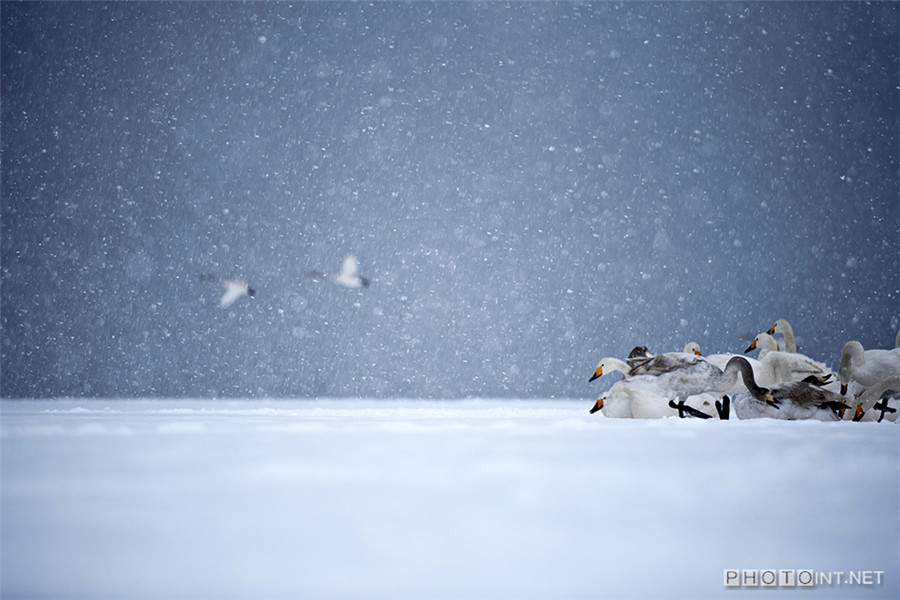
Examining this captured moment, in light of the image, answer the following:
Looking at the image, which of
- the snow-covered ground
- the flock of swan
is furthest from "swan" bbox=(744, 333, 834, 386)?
the snow-covered ground

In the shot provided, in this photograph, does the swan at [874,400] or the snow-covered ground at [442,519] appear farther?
the swan at [874,400]

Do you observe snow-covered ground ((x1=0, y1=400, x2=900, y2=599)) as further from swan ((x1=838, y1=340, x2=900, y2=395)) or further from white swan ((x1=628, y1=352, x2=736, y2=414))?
swan ((x1=838, y1=340, x2=900, y2=395))

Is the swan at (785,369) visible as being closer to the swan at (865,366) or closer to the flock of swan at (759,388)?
the flock of swan at (759,388)

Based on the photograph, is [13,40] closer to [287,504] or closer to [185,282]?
[185,282]

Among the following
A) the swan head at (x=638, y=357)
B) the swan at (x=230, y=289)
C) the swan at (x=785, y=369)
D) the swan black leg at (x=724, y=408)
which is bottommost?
the swan black leg at (x=724, y=408)

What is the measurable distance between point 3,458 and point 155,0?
8.26m

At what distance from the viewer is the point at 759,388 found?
3422 millimetres

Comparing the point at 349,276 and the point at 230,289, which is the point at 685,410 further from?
the point at 230,289

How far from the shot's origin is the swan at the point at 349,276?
7754mm

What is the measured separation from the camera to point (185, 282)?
8.25 m

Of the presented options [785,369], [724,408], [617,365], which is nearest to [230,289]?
[617,365]

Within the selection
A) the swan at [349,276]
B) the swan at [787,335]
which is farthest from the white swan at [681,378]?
the swan at [349,276]

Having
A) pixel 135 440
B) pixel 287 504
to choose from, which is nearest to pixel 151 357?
pixel 135 440

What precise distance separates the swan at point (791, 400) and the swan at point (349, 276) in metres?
4.99
